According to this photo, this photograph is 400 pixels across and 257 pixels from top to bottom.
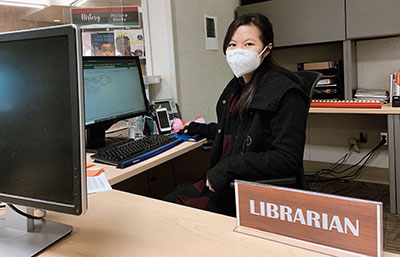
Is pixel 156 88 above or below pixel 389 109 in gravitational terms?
above

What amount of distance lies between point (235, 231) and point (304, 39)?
2.58 metres

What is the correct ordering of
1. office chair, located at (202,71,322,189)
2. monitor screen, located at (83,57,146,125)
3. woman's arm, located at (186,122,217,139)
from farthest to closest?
1. woman's arm, located at (186,122,217,139)
2. monitor screen, located at (83,57,146,125)
3. office chair, located at (202,71,322,189)

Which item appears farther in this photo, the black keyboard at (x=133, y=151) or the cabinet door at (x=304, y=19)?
the cabinet door at (x=304, y=19)

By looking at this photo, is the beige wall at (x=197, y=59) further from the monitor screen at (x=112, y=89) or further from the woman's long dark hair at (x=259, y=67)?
the woman's long dark hair at (x=259, y=67)

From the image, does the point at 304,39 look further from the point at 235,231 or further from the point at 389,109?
the point at 235,231

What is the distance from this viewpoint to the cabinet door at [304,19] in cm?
287

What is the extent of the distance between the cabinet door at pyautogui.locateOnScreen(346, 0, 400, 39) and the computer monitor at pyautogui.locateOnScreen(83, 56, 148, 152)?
180 cm

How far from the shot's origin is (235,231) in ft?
2.76

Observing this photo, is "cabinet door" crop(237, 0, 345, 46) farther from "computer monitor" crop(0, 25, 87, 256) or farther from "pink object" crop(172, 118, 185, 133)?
"computer monitor" crop(0, 25, 87, 256)

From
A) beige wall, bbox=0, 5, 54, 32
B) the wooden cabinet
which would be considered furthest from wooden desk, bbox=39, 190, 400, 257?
beige wall, bbox=0, 5, 54, 32

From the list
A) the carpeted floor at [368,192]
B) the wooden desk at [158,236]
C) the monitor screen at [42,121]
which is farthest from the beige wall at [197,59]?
the monitor screen at [42,121]

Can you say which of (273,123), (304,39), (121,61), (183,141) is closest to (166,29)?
(121,61)

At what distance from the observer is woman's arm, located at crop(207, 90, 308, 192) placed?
4.33ft

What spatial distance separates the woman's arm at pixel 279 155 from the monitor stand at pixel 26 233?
63 cm
